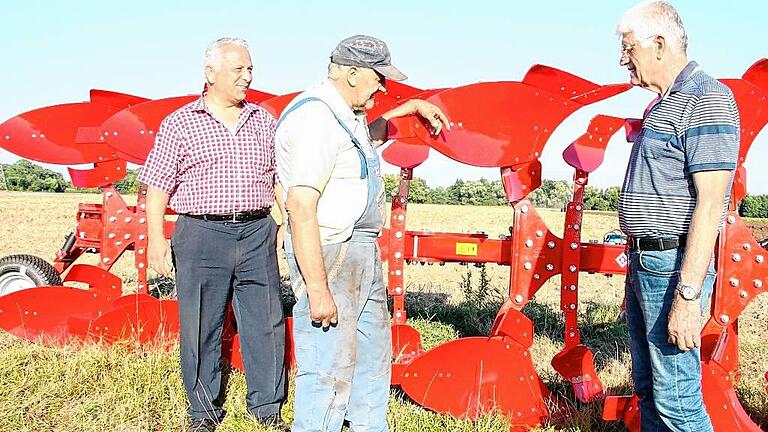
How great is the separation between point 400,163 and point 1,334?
2919 mm

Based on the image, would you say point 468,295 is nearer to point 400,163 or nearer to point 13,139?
point 400,163

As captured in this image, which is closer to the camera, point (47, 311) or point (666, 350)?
point (666, 350)

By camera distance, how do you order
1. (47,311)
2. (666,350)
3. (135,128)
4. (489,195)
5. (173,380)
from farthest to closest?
(489,195)
(47,311)
(135,128)
(173,380)
(666,350)

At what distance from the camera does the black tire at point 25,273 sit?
5.04 metres

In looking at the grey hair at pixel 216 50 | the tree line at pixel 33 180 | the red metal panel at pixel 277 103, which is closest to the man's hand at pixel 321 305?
the grey hair at pixel 216 50

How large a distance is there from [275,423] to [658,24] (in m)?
2.48

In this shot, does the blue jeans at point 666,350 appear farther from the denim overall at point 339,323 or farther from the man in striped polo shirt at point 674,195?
the denim overall at point 339,323

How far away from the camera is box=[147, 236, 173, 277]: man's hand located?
130 inches

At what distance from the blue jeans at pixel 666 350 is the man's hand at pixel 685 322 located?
0.31ft

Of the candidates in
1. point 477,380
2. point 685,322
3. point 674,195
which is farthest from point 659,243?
point 477,380

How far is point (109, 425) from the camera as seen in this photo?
3395 millimetres

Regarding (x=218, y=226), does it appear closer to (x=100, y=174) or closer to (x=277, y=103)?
(x=277, y=103)

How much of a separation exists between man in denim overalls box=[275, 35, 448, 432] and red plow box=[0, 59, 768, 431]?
104cm

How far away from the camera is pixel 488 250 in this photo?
13.1 feet
